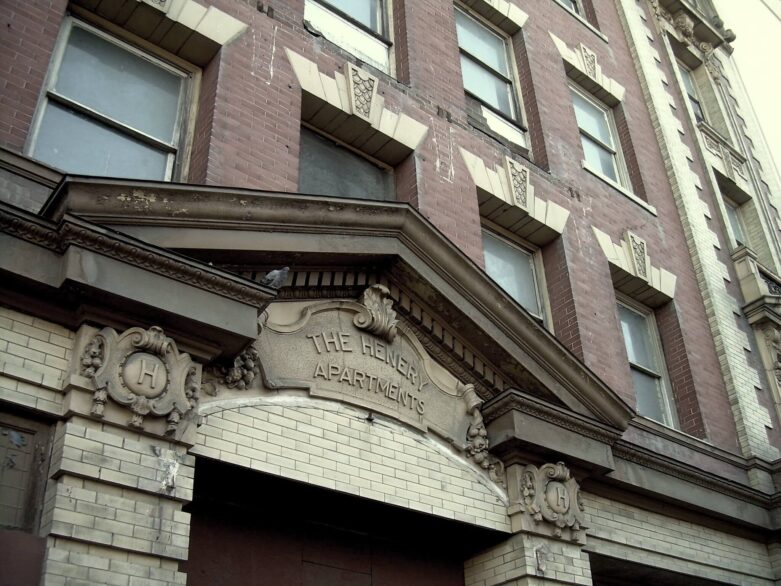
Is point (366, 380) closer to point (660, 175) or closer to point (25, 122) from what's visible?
point (25, 122)

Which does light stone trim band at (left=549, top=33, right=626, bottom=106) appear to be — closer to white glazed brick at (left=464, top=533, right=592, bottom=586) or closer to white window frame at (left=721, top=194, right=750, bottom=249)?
white window frame at (left=721, top=194, right=750, bottom=249)

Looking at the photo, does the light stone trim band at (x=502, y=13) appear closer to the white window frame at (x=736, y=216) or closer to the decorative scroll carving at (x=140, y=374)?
the white window frame at (x=736, y=216)

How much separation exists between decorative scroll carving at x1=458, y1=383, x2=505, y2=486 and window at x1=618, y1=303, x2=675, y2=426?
4.13 meters

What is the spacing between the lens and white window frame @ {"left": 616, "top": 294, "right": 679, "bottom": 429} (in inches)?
516

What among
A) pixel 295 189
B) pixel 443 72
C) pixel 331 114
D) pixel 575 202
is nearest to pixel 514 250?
pixel 575 202

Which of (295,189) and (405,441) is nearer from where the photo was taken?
(405,441)

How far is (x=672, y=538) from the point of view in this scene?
11.1 m

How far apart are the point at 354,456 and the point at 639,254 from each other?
7.59m

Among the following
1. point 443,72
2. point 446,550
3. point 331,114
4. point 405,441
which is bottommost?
point 446,550

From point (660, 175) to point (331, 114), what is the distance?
7863 millimetres

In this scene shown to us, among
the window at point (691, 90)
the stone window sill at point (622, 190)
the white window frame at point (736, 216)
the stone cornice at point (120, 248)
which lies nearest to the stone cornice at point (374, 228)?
the stone cornice at point (120, 248)

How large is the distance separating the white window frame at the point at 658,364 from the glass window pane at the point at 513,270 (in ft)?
4.59

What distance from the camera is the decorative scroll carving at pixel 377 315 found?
340 inches

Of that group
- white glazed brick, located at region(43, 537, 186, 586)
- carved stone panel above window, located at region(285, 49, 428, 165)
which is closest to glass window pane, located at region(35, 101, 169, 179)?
carved stone panel above window, located at region(285, 49, 428, 165)
